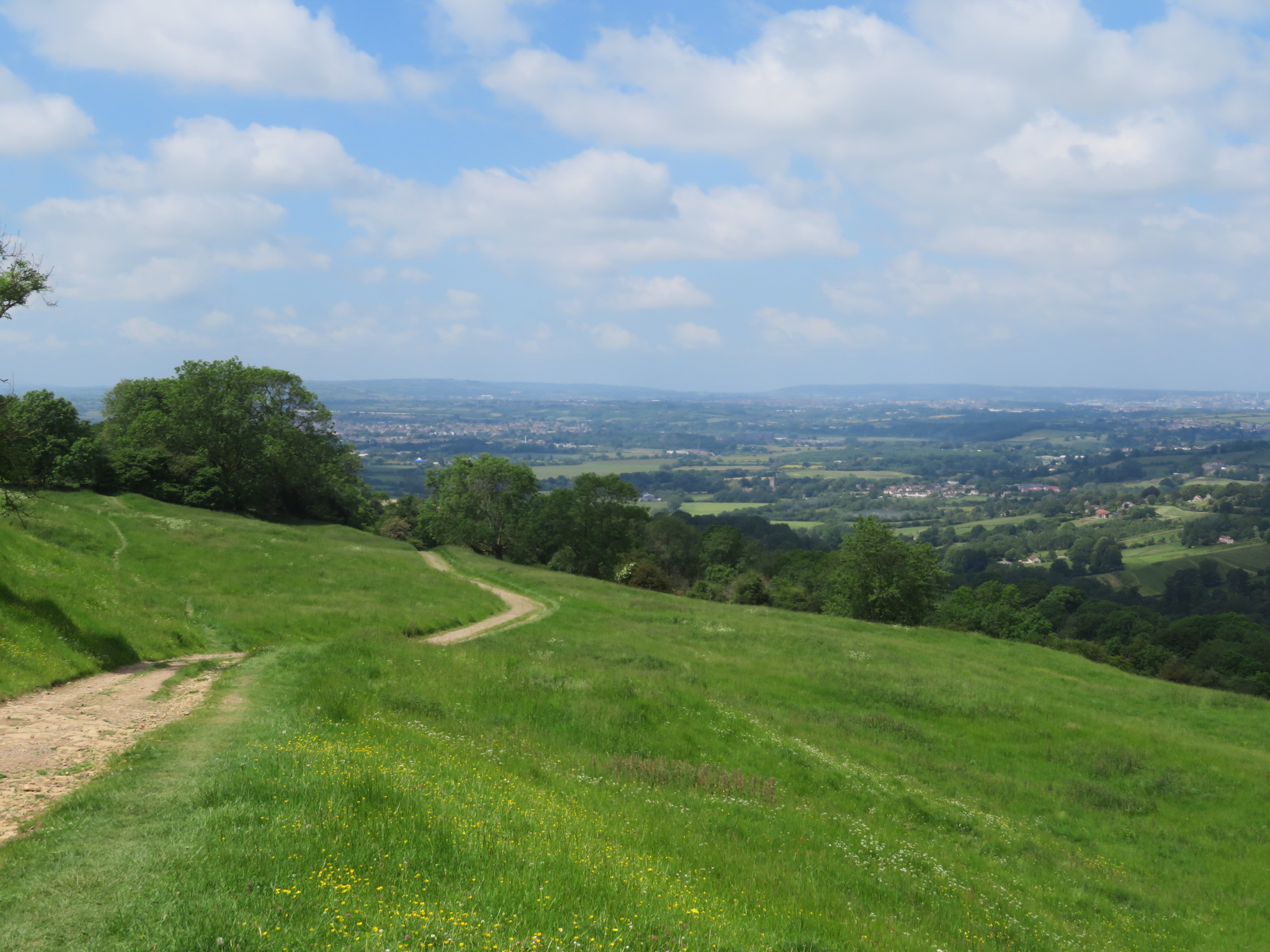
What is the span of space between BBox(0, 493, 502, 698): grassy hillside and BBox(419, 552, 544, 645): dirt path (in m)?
0.90

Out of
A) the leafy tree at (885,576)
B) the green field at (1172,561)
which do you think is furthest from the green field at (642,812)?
the green field at (1172,561)

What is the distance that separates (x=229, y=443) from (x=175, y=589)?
122ft

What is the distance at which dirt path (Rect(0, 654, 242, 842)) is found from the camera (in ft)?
30.3

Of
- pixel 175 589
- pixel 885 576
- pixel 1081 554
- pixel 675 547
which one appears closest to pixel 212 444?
pixel 175 589

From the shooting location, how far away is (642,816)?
11.6 meters

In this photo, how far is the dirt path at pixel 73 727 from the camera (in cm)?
924

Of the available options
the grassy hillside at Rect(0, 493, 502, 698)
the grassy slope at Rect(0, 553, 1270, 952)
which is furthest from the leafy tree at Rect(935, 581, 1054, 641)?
the grassy hillside at Rect(0, 493, 502, 698)

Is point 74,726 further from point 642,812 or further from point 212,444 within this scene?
point 212,444

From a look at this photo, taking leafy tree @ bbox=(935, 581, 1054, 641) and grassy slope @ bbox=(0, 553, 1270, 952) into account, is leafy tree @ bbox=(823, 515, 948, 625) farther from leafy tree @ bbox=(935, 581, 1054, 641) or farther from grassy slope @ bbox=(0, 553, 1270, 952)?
grassy slope @ bbox=(0, 553, 1270, 952)

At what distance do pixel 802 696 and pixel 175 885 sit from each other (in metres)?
21.7

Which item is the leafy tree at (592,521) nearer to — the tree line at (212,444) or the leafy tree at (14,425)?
the tree line at (212,444)

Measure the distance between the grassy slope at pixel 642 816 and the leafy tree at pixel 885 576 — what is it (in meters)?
30.4

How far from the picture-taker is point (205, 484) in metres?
57.8

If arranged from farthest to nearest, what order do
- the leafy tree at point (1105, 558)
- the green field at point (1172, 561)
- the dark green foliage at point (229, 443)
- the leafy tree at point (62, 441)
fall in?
the leafy tree at point (1105, 558) → the green field at point (1172, 561) → the dark green foliage at point (229, 443) → the leafy tree at point (62, 441)
